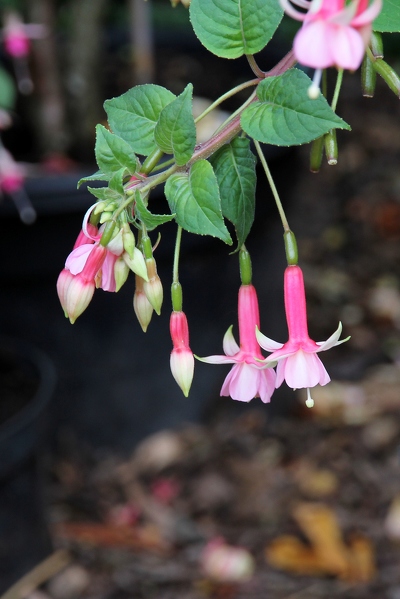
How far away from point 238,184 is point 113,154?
0.08 metres

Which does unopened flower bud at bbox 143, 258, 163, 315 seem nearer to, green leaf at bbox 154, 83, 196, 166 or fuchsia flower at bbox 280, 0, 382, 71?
green leaf at bbox 154, 83, 196, 166

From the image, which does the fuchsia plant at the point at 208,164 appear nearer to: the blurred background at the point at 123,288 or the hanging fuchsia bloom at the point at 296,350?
the hanging fuchsia bloom at the point at 296,350

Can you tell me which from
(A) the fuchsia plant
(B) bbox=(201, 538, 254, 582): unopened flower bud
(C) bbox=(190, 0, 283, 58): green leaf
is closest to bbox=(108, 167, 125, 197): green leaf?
(A) the fuchsia plant

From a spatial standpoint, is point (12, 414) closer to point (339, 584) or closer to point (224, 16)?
point (339, 584)

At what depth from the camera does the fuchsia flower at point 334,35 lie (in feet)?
1.01

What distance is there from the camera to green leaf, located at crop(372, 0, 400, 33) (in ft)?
1.43

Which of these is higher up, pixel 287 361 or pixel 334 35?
pixel 334 35

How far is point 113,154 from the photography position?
453 millimetres

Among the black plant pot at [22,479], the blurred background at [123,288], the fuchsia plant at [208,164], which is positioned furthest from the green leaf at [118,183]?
the black plant pot at [22,479]

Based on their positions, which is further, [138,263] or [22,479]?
[22,479]

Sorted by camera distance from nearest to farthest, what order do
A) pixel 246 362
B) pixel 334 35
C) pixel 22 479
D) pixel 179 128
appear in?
pixel 334 35 < pixel 179 128 < pixel 246 362 < pixel 22 479

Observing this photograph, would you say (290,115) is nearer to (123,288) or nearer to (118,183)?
(118,183)

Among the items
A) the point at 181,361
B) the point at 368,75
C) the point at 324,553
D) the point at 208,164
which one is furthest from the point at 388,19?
the point at 324,553

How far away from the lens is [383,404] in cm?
149
